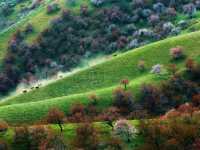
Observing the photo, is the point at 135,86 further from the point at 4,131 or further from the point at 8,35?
the point at 8,35

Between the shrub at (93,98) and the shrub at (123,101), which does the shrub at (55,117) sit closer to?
the shrub at (93,98)

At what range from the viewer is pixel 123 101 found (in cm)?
12394

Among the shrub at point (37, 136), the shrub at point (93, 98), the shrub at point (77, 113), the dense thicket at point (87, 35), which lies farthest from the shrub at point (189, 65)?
the shrub at point (37, 136)

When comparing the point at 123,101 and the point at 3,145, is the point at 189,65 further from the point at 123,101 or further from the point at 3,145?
the point at 3,145

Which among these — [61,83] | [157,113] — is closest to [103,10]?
[61,83]

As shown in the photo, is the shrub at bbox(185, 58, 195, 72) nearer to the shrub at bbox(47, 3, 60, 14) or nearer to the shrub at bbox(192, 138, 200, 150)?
the shrub at bbox(192, 138, 200, 150)

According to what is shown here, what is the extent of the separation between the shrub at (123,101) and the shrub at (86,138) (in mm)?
19263

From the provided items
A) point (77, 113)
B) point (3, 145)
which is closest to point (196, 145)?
point (77, 113)

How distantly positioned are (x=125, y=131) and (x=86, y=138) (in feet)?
28.8

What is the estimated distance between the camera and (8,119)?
121 metres

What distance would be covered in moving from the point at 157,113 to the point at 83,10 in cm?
7402

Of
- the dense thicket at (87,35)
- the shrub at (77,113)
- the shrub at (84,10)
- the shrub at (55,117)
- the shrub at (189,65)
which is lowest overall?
the dense thicket at (87,35)

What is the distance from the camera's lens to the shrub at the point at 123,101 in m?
124

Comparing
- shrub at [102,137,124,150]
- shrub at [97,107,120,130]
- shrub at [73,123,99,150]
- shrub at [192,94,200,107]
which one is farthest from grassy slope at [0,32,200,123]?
shrub at [102,137,124,150]
